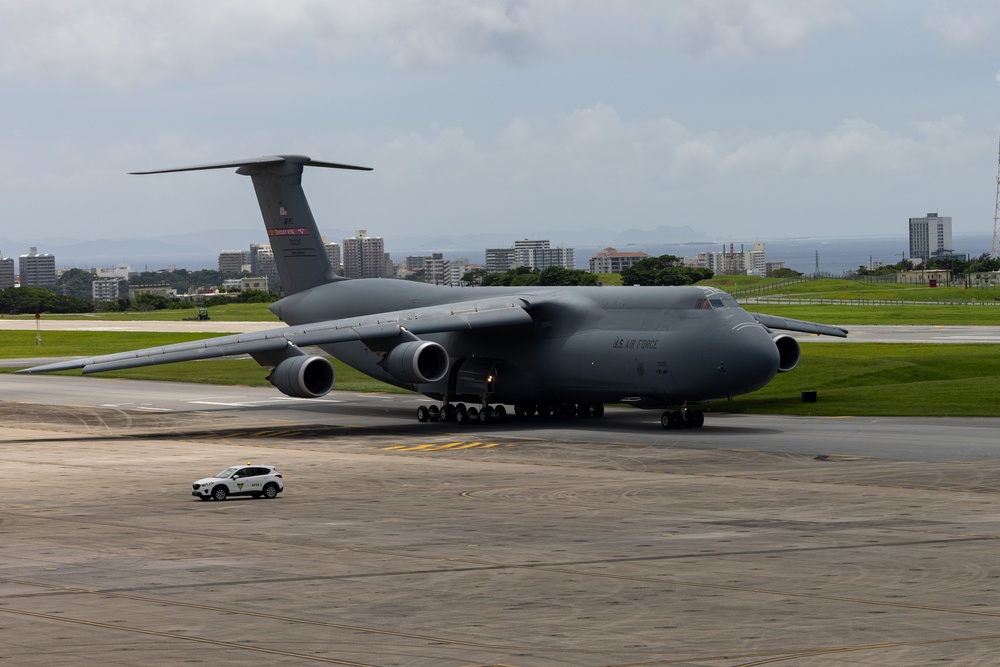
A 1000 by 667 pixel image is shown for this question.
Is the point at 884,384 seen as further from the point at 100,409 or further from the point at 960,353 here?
the point at 100,409

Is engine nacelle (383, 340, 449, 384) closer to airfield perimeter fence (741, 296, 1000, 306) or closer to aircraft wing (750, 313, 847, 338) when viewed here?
aircraft wing (750, 313, 847, 338)

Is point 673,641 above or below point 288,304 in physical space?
below

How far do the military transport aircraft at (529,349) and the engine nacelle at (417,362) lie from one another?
42 millimetres

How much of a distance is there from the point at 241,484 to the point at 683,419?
16276mm

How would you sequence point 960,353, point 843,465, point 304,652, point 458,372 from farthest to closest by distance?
point 960,353 → point 458,372 → point 843,465 → point 304,652

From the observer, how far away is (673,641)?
601 inches

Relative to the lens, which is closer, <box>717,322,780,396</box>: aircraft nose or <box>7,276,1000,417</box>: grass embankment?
<box>717,322,780,396</box>: aircraft nose

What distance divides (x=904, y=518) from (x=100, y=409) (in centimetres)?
3424

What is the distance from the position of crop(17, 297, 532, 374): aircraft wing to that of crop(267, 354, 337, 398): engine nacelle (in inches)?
30.2

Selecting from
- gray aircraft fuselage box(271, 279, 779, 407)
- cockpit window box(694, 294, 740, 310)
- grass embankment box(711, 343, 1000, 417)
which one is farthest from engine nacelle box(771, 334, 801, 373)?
cockpit window box(694, 294, 740, 310)

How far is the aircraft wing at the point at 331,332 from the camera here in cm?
3822

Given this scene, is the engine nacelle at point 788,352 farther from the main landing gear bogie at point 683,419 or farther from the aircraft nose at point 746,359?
the aircraft nose at point 746,359

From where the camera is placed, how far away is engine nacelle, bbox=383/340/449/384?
4009 centimetres

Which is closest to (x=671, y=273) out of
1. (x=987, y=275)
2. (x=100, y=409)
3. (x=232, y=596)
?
(x=100, y=409)
